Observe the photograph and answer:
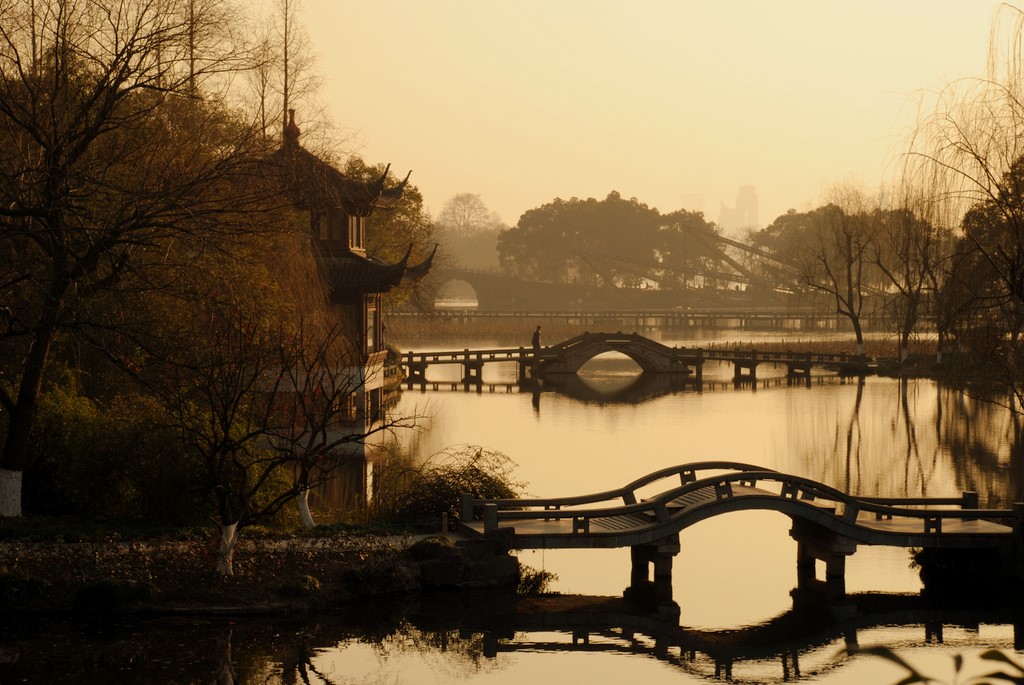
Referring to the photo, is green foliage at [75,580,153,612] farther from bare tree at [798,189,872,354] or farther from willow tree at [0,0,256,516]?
bare tree at [798,189,872,354]

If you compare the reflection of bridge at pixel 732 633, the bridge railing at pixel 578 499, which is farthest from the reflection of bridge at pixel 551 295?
the reflection of bridge at pixel 732 633

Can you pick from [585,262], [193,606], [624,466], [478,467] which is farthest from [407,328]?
[193,606]

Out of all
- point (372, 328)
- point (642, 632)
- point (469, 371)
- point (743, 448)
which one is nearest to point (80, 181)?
point (642, 632)

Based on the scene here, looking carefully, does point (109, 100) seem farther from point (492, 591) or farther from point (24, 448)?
point (492, 591)

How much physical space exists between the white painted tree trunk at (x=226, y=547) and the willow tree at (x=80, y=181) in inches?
146

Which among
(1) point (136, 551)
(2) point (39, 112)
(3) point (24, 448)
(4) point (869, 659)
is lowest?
(4) point (869, 659)

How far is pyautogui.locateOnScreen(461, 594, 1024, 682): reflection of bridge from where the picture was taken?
16531mm

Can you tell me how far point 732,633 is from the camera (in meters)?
17.8

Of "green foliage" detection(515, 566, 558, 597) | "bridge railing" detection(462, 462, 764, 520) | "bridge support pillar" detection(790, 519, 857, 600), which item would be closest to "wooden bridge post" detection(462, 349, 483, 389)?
"bridge railing" detection(462, 462, 764, 520)

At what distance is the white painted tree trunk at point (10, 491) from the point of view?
18953mm

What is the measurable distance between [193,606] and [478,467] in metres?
7.20

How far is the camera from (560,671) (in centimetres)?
1588

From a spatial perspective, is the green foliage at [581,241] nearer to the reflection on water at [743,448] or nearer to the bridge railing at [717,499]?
the reflection on water at [743,448]

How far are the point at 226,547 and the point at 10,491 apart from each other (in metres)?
3.96
